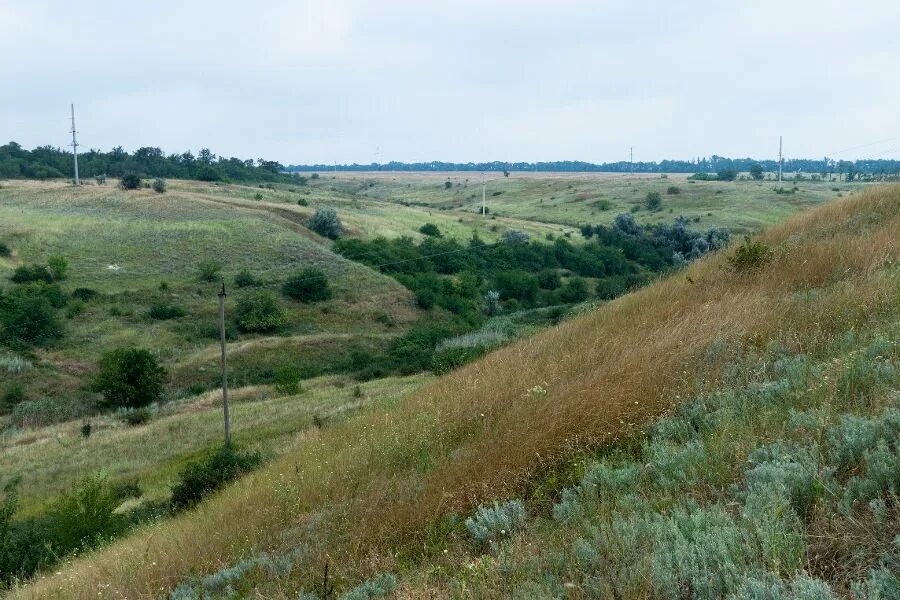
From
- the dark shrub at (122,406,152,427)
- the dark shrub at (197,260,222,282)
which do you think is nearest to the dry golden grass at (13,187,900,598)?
the dark shrub at (122,406,152,427)

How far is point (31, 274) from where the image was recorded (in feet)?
160

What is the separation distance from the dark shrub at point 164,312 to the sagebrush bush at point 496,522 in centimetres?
4600

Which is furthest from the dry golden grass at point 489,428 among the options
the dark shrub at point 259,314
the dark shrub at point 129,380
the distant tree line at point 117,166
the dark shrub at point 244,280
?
the distant tree line at point 117,166

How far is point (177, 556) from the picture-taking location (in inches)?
228

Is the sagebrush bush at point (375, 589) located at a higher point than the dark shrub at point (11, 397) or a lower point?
higher

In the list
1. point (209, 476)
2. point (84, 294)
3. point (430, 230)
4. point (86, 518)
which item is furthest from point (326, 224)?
point (209, 476)

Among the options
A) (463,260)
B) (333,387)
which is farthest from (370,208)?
(333,387)

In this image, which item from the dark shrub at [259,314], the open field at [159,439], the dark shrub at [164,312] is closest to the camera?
the open field at [159,439]

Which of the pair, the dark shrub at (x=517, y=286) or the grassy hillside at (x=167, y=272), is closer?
the grassy hillside at (x=167, y=272)

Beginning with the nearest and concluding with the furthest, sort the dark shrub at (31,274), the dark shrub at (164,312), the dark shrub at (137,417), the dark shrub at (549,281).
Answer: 1. the dark shrub at (137,417)
2. the dark shrub at (164,312)
3. the dark shrub at (31,274)
4. the dark shrub at (549,281)

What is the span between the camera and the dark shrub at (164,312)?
1820 inches

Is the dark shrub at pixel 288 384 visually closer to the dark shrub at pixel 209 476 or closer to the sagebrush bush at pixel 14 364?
the sagebrush bush at pixel 14 364

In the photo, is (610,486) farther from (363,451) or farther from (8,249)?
(8,249)

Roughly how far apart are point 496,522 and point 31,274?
5405 centimetres
